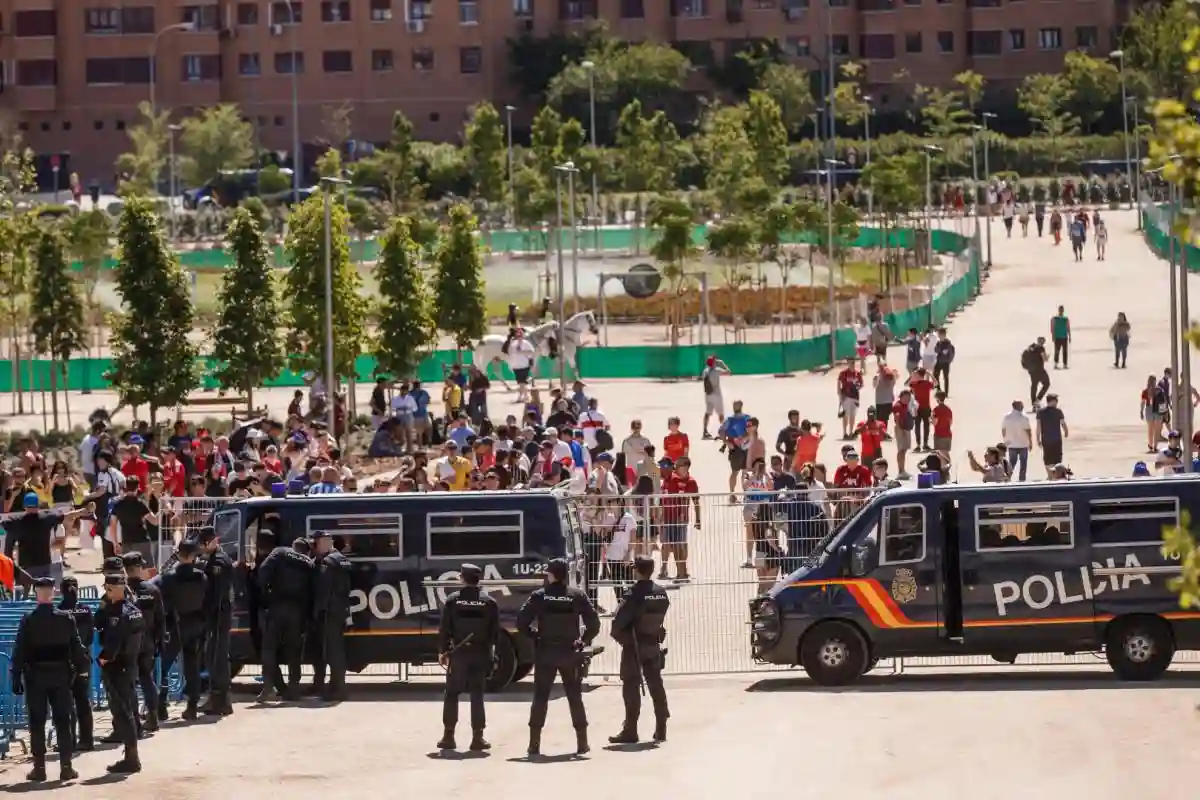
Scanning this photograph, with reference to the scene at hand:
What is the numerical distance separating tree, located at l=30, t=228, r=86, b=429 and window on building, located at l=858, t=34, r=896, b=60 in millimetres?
77718

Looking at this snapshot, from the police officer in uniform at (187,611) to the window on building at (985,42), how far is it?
10549 cm

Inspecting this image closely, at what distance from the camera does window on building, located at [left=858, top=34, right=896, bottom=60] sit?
122188 millimetres

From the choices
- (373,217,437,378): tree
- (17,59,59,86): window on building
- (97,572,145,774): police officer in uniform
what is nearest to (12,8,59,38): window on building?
(17,59,59,86): window on building

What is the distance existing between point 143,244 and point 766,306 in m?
28.2

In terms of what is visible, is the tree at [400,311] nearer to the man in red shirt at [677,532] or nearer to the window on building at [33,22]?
the man in red shirt at [677,532]

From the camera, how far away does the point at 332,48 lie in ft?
400

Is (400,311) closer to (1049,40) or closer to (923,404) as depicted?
(923,404)

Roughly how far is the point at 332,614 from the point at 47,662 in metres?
3.52

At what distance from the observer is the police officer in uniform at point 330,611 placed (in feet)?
67.6

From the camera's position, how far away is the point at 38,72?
121312mm

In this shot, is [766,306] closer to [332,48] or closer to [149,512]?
[149,512]

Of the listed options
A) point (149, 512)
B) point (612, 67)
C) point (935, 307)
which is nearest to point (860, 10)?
point (612, 67)

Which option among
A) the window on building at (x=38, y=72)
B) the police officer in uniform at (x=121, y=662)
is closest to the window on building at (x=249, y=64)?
the window on building at (x=38, y=72)

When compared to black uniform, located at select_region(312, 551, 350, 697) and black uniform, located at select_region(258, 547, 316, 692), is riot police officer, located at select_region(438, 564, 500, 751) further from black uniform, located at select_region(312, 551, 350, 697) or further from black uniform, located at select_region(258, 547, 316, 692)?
black uniform, located at select_region(258, 547, 316, 692)
